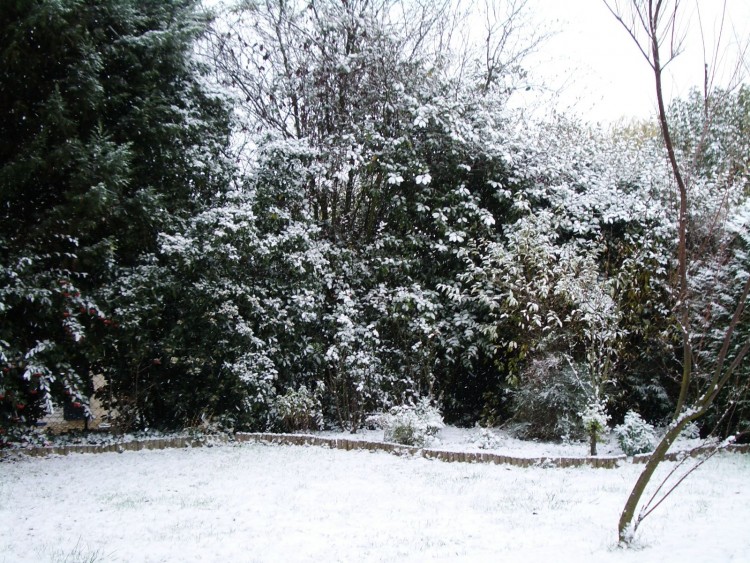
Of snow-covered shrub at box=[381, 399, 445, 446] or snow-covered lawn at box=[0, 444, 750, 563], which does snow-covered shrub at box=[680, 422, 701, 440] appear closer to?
snow-covered lawn at box=[0, 444, 750, 563]

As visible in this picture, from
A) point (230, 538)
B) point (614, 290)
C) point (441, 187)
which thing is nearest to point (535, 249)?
point (614, 290)

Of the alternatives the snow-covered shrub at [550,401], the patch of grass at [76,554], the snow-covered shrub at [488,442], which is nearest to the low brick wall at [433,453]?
the snow-covered shrub at [488,442]

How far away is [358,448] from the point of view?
22.0 feet

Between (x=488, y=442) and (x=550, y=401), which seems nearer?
(x=488, y=442)

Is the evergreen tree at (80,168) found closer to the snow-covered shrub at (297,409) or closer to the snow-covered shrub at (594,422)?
the snow-covered shrub at (297,409)

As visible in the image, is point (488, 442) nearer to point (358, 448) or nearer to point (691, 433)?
point (358, 448)

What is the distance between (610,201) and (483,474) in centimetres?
474

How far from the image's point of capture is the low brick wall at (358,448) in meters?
5.79

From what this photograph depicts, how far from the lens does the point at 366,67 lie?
29.2 feet

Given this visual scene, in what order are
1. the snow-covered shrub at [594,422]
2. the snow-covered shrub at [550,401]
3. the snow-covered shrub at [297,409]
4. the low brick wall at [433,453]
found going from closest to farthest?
the low brick wall at [433,453] < the snow-covered shrub at [594,422] < the snow-covered shrub at [550,401] < the snow-covered shrub at [297,409]

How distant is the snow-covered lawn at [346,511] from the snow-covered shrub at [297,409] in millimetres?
1229

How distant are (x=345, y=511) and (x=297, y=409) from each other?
10.6 ft

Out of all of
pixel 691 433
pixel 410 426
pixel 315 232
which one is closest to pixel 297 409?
pixel 410 426

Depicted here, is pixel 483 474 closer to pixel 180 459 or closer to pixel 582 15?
pixel 180 459
